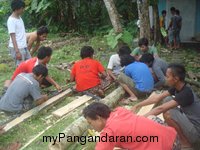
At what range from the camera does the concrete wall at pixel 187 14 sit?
47.4 feet

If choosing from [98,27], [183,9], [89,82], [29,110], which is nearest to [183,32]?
[183,9]

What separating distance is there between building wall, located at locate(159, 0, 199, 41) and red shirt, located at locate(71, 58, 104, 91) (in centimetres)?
836

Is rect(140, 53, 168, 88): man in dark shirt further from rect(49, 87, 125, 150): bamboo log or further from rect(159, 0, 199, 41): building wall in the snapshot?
rect(159, 0, 199, 41): building wall

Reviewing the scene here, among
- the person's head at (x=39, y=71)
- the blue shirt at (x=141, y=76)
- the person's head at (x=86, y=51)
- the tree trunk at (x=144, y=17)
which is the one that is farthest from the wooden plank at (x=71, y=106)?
the tree trunk at (x=144, y=17)

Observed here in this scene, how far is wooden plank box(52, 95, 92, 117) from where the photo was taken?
6.40 metres

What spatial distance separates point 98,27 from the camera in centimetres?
1662

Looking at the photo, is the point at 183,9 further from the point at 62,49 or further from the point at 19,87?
the point at 19,87

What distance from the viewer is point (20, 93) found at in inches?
243

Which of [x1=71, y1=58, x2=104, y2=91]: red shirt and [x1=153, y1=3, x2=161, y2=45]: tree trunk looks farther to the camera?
[x1=153, y1=3, x2=161, y2=45]: tree trunk

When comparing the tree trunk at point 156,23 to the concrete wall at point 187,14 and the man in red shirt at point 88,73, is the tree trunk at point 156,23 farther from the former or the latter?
the man in red shirt at point 88,73

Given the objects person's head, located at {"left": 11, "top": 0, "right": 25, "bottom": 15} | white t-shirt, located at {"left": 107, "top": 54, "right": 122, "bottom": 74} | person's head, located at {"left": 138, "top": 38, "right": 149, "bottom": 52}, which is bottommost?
white t-shirt, located at {"left": 107, "top": 54, "right": 122, "bottom": 74}

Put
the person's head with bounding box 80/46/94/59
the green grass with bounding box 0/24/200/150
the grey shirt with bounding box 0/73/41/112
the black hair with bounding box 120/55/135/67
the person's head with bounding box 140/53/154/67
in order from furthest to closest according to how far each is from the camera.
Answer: the person's head with bounding box 140/53/154/67
the black hair with bounding box 120/55/135/67
the person's head with bounding box 80/46/94/59
the grey shirt with bounding box 0/73/41/112
the green grass with bounding box 0/24/200/150

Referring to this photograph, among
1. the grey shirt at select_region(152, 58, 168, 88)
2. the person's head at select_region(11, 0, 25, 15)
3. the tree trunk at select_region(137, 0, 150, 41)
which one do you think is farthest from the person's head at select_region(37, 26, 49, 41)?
the tree trunk at select_region(137, 0, 150, 41)

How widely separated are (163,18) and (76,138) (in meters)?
9.50
